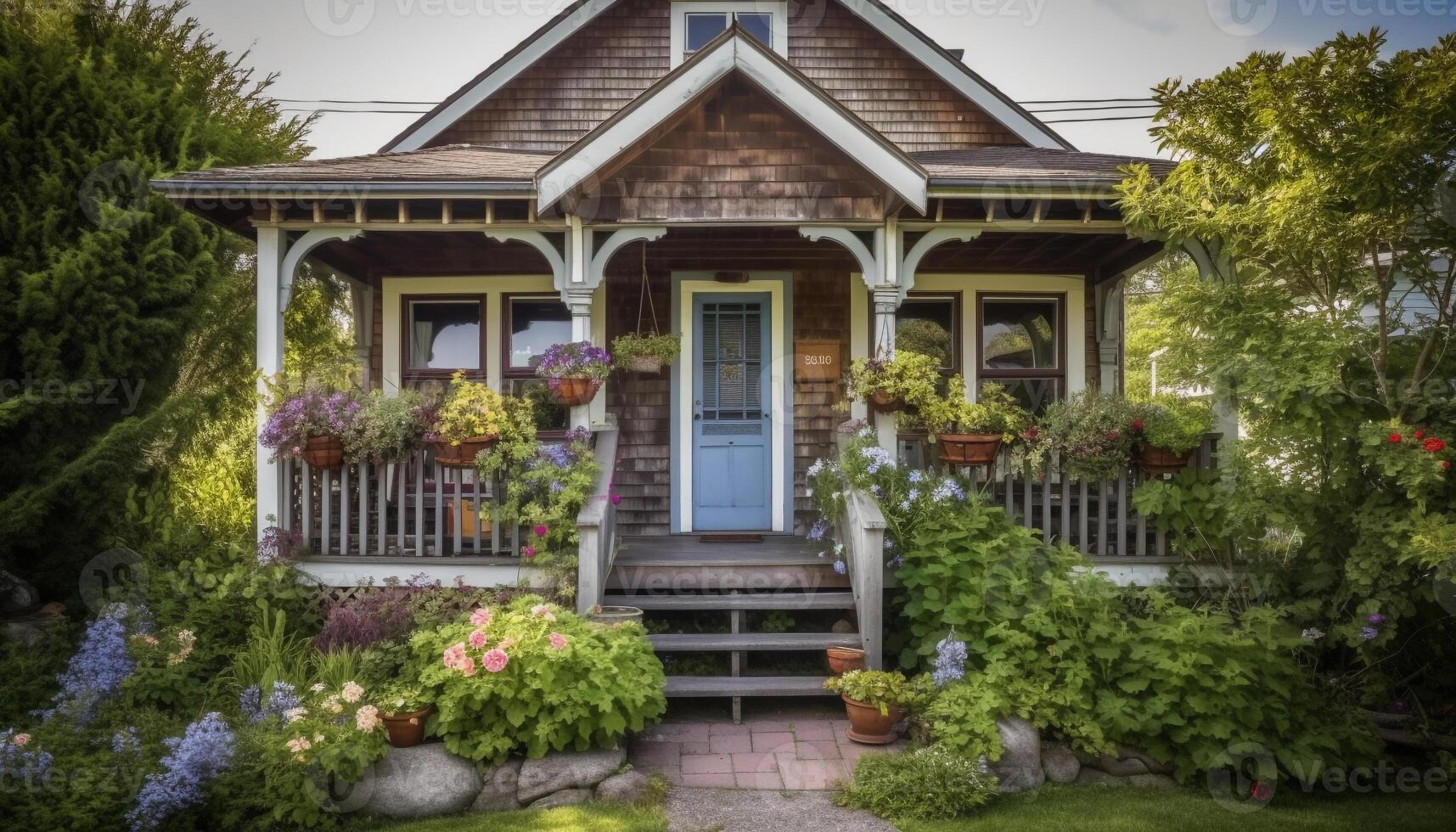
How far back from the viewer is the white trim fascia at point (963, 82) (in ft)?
28.1

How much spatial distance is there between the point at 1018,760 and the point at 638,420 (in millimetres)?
4619

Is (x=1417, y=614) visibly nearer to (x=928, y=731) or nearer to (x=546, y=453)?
(x=928, y=731)

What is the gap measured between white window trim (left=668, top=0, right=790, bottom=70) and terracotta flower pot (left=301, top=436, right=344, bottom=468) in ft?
17.8

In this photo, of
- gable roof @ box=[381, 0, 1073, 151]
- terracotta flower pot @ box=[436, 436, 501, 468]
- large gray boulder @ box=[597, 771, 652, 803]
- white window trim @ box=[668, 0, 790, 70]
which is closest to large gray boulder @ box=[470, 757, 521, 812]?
large gray boulder @ box=[597, 771, 652, 803]

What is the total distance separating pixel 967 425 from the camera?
5.91 meters

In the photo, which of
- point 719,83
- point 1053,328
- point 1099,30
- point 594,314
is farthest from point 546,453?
point 1099,30

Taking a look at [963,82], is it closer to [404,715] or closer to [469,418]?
[469,418]

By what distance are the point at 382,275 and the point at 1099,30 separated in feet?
37.1

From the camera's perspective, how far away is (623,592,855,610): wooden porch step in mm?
5574

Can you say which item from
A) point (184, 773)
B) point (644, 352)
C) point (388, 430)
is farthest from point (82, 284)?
point (644, 352)

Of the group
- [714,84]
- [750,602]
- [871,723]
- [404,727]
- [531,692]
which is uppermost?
[714,84]

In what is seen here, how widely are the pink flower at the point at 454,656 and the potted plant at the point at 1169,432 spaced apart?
4.64m

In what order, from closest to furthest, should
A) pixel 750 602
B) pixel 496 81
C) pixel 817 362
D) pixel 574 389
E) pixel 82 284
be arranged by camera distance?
pixel 750 602, pixel 82 284, pixel 574 389, pixel 817 362, pixel 496 81

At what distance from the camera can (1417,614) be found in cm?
486
